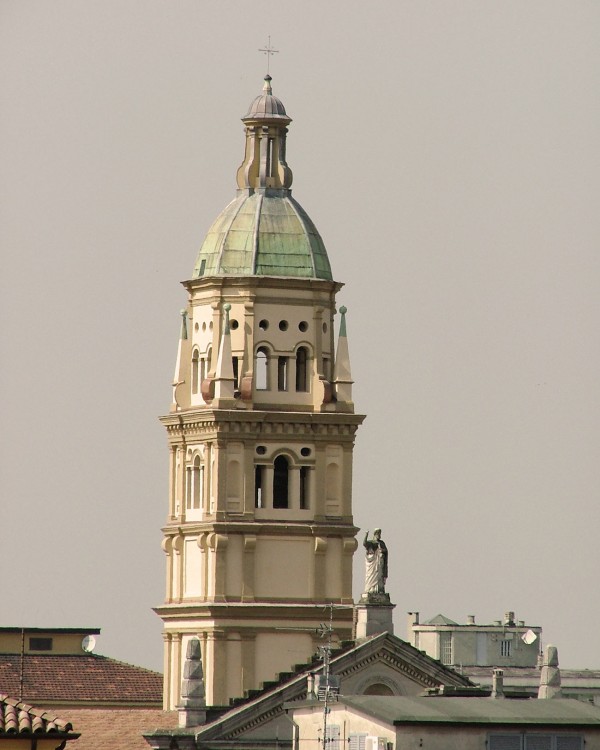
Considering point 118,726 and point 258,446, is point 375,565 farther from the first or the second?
point 118,726

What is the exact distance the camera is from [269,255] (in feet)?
406

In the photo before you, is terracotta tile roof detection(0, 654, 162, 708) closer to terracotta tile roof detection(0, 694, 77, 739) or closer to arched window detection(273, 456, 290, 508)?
arched window detection(273, 456, 290, 508)

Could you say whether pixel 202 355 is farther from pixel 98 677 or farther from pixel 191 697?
pixel 98 677

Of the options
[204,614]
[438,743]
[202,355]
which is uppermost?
[202,355]

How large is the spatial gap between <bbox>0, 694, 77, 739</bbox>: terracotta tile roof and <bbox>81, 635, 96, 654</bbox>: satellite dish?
183 ft

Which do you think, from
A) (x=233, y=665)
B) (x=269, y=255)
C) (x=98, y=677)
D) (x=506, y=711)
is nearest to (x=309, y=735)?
(x=506, y=711)

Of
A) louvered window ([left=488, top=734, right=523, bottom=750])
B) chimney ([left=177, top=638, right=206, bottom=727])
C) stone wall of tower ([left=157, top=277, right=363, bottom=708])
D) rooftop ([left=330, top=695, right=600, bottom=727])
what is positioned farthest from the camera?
stone wall of tower ([left=157, top=277, right=363, bottom=708])

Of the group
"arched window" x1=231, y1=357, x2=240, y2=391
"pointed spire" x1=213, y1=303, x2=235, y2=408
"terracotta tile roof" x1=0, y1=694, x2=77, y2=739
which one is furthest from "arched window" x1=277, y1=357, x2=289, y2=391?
"terracotta tile roof" x1=0, y1=694, x2=77, y2=739

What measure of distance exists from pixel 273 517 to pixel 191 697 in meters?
8.72

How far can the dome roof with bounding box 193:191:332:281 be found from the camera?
123562mm

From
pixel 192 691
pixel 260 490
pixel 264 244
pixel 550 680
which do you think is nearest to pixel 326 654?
pixel 192 691

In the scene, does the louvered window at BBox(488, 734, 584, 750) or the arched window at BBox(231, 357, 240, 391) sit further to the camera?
the arched window at BBox(231, 357, 240, 391)

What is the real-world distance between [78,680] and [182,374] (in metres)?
21.5

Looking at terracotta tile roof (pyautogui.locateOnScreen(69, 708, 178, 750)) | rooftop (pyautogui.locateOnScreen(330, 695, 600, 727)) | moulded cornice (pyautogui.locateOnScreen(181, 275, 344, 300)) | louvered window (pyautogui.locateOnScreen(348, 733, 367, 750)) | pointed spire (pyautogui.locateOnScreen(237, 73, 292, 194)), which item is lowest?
louvered window (pyautogui.locateOnScreen(348, 733, 367, 750))
